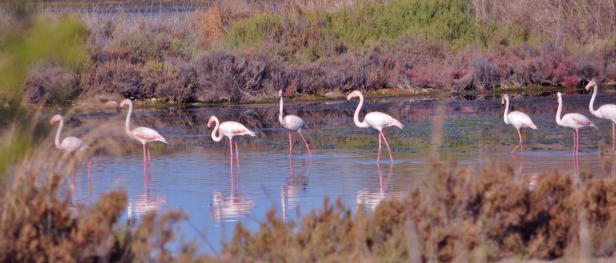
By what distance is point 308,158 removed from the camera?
16750 mm

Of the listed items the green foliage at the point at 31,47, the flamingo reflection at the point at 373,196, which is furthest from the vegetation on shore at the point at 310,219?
the flamingo reflection at the point at 373,196

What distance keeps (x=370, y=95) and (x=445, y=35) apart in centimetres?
475

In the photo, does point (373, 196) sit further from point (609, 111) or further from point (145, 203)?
point (609, 111)

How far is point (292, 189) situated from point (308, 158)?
132 inches

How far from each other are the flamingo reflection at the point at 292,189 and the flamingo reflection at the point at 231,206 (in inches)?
15.8

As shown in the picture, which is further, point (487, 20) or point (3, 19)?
point (487, 20)

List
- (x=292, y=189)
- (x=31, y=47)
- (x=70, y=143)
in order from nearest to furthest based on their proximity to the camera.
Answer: (x=31, y=47), (x=292, y=189), (x=70, y=143)

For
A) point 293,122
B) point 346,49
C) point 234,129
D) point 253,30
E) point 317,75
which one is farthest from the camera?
point 253,30

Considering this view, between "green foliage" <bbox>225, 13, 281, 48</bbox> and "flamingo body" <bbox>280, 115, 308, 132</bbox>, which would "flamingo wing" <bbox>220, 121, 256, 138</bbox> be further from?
"green foliage" <bbox>225, 13, 281, 48</bbox>

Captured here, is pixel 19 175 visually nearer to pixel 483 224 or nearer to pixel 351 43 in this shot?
pixel 483 224

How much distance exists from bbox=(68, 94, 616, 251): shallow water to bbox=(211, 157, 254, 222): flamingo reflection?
0.04ft

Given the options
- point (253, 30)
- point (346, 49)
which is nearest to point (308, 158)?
point (346, 49)

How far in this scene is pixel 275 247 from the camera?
7711 millimetres

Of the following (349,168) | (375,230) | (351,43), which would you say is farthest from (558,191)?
(351,43)
